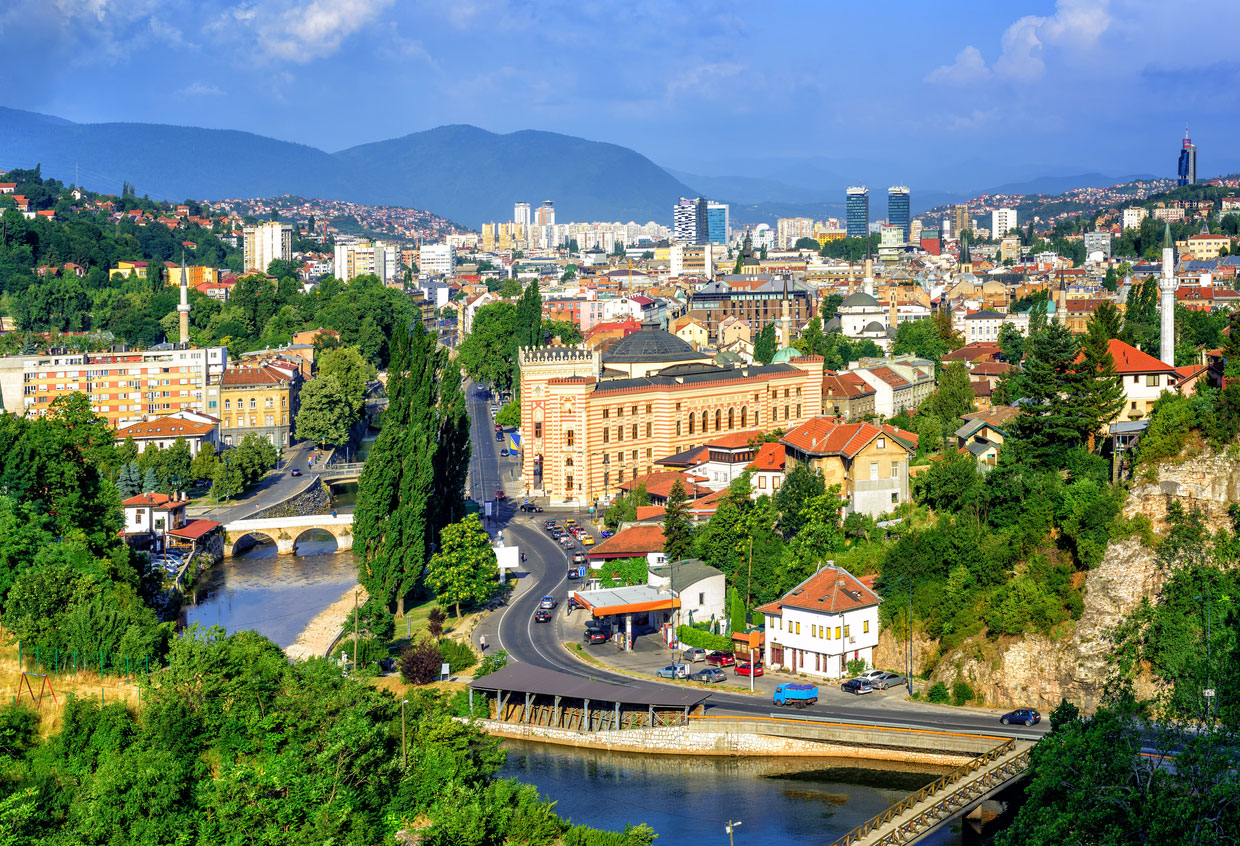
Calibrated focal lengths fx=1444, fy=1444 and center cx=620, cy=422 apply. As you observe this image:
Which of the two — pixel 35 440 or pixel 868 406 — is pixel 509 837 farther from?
pixel 868 406

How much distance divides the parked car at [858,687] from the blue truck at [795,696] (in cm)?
101

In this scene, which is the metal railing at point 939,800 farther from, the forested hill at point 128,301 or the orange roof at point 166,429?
the forested hill at point 128,301

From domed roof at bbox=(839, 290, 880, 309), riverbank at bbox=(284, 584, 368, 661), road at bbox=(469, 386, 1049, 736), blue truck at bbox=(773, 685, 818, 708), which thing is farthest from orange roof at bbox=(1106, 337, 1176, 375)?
domed roof at bbox=(839, 290, 880, 309)

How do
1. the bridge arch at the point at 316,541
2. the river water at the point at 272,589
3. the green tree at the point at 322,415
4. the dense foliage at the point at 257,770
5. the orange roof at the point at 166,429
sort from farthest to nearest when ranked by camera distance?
the green tree at the point at 322,415
the orange roof at the point at 166,429
the bridge arch at the point at 316,541
the river water at the point at 272,589
the dense foliage at the point at 257,770

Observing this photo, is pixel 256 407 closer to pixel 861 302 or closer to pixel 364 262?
pixel 861 302

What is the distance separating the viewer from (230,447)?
199 ft

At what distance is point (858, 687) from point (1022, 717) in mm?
3702

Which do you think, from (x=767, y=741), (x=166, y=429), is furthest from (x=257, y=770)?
(x=166, y=429)

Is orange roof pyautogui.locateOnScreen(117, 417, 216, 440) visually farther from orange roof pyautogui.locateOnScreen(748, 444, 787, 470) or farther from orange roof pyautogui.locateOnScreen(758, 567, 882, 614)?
orange roof pyautogui.locateOnScreen(758, 567, 882, 614)

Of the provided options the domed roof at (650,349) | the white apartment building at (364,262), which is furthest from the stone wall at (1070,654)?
the white apartment building at (364,262)

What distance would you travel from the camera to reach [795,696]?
2919 centimetres

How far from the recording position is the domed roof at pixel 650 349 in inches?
2088

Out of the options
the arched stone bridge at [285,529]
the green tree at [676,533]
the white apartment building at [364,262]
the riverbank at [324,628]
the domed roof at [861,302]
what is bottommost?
the riverbank at [324,628]

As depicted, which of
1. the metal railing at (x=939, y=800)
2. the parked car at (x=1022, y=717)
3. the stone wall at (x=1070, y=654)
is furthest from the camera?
the stone wall at (x=1070, y=654)
